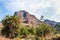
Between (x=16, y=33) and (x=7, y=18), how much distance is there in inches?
243

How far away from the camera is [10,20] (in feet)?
217

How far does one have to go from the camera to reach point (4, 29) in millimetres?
65500

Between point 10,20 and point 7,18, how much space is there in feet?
5.33

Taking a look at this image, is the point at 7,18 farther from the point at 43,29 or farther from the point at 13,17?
the point at 43,29

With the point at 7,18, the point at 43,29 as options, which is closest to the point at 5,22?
the point at 7,18

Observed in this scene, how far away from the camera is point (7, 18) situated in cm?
6694

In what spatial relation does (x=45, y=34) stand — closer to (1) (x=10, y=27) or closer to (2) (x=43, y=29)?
(2) (x=43, y=29)

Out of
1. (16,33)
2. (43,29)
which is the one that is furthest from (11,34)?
(43,29)

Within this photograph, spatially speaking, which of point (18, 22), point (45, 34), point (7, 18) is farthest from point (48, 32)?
point (7, 18)

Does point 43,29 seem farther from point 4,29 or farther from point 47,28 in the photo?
point 4,29

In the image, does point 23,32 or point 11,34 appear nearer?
point 11,34

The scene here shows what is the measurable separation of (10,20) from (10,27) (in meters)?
2.69

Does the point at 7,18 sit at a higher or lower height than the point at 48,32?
higher

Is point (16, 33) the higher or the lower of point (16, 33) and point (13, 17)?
the lower
